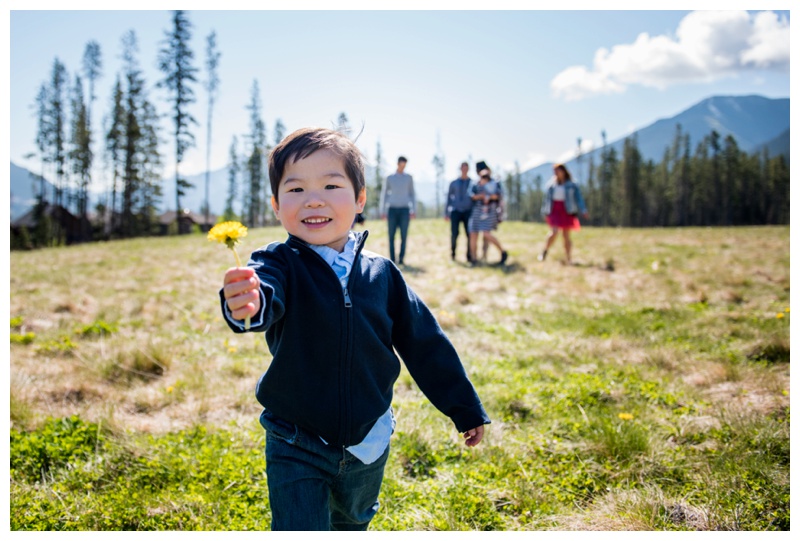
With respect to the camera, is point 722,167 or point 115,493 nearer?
point 115,493

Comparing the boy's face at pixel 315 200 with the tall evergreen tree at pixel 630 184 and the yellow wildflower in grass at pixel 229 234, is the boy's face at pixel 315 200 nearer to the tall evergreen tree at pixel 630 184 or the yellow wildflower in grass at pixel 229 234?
the yellow wildflower in grass at pixel 229 234

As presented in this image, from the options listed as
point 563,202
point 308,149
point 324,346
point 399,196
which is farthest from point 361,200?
point 563,202

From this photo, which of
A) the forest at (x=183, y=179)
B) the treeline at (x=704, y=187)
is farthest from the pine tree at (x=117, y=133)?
the treeline at (x=704, y=187)

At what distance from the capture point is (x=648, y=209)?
79.6m

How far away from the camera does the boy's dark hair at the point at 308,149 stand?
1.80 m

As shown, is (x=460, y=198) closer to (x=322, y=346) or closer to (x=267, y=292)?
(x=322, y=346)

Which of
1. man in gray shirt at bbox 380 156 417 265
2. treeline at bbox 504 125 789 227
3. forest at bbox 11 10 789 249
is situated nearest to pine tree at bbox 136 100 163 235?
forest at bbox 11 10 789 249

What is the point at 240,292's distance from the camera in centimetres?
133

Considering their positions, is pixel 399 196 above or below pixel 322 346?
above

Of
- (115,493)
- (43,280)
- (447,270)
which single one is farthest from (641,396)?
(43,280)

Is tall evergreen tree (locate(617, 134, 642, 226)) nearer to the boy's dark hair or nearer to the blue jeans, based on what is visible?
the boy's dark hair

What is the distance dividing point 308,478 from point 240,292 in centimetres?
73
